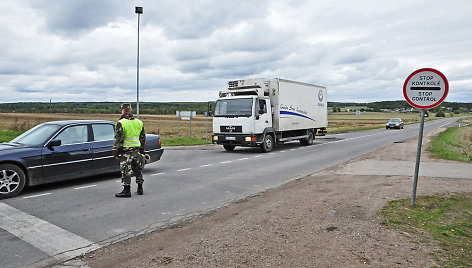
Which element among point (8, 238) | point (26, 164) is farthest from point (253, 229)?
point (26, 164)

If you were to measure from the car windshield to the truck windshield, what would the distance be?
28.5ft

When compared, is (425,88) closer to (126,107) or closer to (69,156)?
(126,107)

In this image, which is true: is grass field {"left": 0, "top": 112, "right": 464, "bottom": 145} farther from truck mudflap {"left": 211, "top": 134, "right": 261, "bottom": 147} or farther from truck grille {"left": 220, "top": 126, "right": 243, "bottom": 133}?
truck grille {"left": 220, "top": 126, "right": 243, "bottom": 133}

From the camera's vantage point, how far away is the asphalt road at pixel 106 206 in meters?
4.60

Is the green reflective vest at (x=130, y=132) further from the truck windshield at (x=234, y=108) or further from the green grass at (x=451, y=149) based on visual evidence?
the green grass at (x=451, y=149)

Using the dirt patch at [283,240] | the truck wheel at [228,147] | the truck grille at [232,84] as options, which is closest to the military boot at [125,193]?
the dirt patch at [283,240]

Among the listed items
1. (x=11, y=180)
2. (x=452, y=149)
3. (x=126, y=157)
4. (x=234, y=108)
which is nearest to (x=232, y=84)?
(x=234, y=108)

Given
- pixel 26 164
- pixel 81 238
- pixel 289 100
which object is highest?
pixel 289 100

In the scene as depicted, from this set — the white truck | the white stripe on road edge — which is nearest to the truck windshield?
the white truck

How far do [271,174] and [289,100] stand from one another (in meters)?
8.14

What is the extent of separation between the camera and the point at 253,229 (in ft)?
16.7

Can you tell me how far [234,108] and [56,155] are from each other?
9261mm

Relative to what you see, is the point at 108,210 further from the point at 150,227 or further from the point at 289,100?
the point at 289,100

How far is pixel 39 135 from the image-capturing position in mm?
8188
